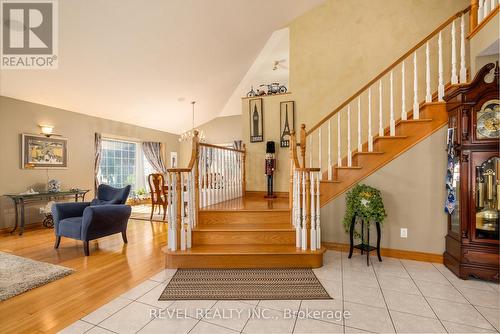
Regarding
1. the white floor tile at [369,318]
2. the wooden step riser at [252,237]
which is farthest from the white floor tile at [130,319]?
the white floor tile at [369,318]

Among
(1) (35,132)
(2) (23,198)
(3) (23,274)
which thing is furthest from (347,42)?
(2) (23,198)

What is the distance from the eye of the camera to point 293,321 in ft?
6.38

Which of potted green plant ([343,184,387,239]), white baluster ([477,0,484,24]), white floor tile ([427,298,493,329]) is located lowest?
white floor tile ([427,298,493,329])

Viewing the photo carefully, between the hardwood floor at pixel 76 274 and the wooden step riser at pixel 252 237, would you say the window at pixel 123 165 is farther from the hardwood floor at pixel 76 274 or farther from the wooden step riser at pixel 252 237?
the wooden step riser at pixel 252 237

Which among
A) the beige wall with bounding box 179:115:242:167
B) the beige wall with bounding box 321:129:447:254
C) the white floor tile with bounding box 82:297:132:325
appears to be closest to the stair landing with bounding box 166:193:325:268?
the white floor tile with bounding box 82:297:132:325

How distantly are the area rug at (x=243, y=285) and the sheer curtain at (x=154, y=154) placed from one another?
6140mm

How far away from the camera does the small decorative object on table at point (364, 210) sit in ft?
9.88

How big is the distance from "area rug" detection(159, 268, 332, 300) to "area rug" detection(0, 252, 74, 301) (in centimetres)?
135

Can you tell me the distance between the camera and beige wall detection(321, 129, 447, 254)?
3.05m

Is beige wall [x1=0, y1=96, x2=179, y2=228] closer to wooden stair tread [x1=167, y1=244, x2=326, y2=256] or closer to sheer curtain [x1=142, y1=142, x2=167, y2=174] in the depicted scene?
sheer curtain [x1=142, y1=142, x2=167, y2=174]

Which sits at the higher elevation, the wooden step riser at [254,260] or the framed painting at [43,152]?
the framed painting at [43,152]

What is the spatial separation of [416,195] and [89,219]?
4.38 m

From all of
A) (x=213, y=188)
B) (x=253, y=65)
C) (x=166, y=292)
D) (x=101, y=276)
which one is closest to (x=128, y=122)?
(x=253, y=65)

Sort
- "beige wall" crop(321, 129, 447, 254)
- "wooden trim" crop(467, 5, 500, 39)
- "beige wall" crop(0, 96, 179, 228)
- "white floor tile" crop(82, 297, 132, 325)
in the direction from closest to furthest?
"white floor tile" crop(82, 297, 132, 325), "wooden trim" crop(467, 5, 500, 39), "beige wall" crop(321, 129, 447, 254), "beige wall" crop(0, 96, 179, 228)
